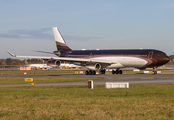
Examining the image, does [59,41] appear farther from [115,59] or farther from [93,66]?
[115,59]

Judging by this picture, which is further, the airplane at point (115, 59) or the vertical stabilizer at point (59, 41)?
the vertical stabilizer at point (59, 41)

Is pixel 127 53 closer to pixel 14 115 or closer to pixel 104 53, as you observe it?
pixel 104 53

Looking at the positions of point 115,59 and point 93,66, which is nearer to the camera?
point 93,66

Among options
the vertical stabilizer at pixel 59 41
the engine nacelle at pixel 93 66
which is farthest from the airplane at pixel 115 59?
the vertical stabilizer at pixel 59 41

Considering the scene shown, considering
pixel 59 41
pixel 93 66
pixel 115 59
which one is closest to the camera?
pixel 93 66

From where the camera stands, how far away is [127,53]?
6312 centimetres

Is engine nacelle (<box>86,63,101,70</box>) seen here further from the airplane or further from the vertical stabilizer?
the vertical stabilizer

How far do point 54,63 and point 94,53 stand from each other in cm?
1263

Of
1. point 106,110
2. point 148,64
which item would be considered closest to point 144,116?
point 106,110

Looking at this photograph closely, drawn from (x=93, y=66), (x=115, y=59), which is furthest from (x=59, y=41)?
(x=115, y=59)

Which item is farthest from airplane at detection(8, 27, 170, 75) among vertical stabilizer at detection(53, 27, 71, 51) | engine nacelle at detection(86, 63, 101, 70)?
vertical stabilizer at detection(53, 27, 71, 51)

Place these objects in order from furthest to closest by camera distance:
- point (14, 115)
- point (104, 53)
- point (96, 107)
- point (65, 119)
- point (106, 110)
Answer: point (104, 53) → point (96, 107) → point (106, 110) → point (14, 115) → point (65, 119)

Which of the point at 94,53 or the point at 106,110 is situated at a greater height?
the point at 94,53

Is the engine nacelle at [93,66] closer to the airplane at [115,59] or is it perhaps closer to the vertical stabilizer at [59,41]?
the airplane at [115,59]
